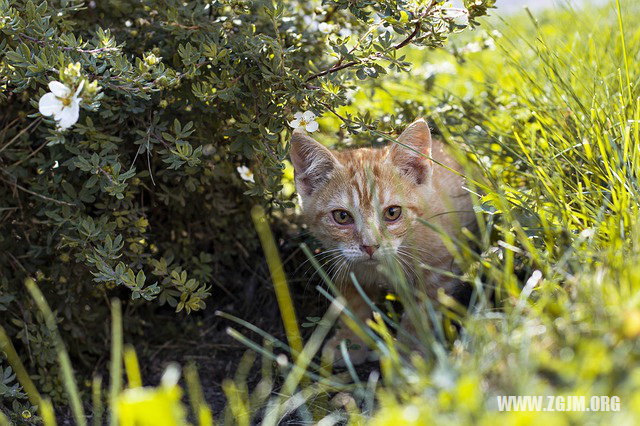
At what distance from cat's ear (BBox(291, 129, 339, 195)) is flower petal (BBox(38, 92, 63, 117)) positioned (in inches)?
32.8

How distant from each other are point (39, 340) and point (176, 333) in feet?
2.02

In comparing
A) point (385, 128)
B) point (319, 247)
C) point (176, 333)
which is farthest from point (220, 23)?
point (176, 333)

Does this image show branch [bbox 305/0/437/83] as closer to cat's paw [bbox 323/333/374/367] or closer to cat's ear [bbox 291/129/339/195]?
cat's ear [bbox 291/129/339/195]

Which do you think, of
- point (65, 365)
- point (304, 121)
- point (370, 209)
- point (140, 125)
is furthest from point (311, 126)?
point (65, 365)

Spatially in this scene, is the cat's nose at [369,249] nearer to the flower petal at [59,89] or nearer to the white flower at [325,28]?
the white flower at [325,28]

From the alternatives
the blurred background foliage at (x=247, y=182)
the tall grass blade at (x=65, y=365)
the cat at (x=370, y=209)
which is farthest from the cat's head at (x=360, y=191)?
the tall grass blade at (x=65, y=365)

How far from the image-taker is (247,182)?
2.30m

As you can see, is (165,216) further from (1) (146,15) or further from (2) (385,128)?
(2) (385,128)

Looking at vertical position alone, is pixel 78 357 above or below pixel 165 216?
below

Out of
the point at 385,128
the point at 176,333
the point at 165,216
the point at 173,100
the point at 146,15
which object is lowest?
the point at 176,333

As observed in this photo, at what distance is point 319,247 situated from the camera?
2643 mm

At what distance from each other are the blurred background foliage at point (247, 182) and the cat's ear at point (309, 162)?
14cm

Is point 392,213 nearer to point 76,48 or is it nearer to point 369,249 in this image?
point 369,249

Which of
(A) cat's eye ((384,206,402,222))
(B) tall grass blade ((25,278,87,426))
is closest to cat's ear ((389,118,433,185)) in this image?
(A) cat's eye ((384,206,402,222))
